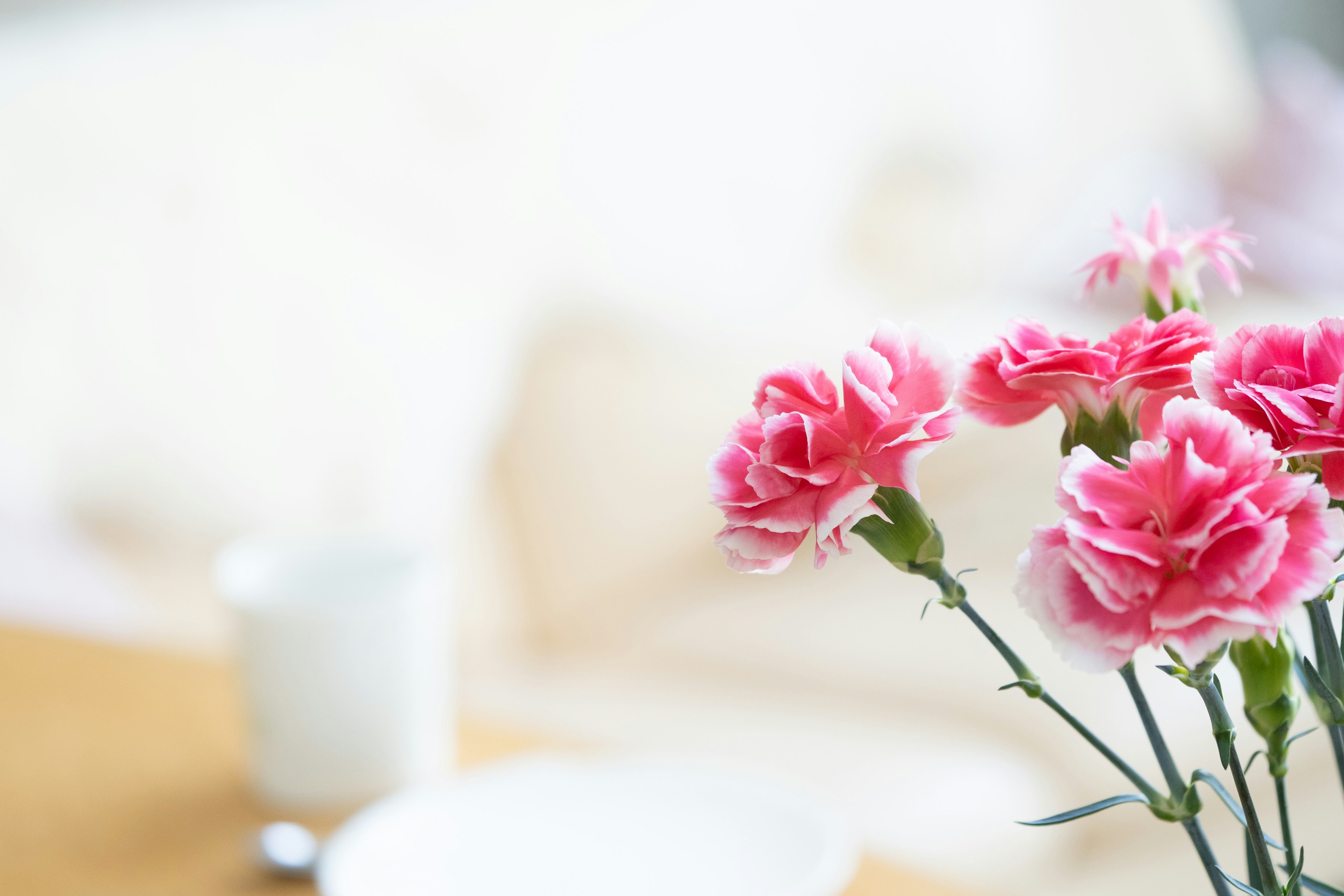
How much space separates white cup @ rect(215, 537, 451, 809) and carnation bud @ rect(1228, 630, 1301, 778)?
0.36 metres

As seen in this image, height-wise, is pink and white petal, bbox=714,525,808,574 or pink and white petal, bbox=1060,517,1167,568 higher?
pink and white petal, bbox=714,525,808,574

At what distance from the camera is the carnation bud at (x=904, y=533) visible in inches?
9.5

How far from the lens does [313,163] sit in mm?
949

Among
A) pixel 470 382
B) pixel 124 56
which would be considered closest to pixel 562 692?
pixel 470 382

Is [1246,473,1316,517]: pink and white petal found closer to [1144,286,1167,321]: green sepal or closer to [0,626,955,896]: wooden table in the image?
[1144,286,1167,321]: green sepal

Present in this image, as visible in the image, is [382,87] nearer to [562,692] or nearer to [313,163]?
[313,163]

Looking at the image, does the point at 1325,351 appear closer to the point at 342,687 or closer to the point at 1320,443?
the point at 1320,443

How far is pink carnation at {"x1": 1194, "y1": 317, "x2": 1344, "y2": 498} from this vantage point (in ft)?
0.67

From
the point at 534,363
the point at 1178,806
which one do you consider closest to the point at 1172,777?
the point at 1178,806

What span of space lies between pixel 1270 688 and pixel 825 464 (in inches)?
3.9

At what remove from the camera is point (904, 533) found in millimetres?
241

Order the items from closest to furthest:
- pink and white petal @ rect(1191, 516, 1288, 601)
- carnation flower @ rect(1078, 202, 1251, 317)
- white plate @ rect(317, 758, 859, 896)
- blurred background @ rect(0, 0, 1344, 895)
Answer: pink and white petal @ rect(1191, 516, 1288, 601), carnation flower @ rect(1078, 202, 1251, 317), white plate @ rect(317, 758, 859, 896), blurred background @ rect(0, 0, 1344, 895)

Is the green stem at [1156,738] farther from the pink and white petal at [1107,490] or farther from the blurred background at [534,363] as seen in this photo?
the blurred background at [534,363]

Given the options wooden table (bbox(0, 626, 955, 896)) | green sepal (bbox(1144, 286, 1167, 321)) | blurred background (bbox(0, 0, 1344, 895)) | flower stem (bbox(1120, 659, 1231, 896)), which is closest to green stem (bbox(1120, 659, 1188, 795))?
flower stem (bbox(1120, 659, 1231, 896))
